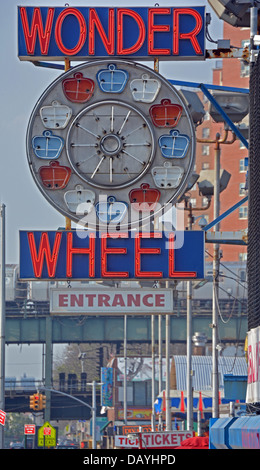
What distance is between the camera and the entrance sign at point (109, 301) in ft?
110

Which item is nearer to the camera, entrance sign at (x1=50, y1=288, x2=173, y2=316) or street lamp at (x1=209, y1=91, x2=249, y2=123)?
entrance sign at (x1=50, y1=288, x2=173, y2=316)

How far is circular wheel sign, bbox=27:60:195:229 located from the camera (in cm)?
3656

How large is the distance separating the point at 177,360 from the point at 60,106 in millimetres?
69298

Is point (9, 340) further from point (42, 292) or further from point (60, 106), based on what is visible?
point (60, 106)

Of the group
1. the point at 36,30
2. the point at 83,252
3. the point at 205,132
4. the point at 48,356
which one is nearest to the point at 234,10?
the point at 36,30

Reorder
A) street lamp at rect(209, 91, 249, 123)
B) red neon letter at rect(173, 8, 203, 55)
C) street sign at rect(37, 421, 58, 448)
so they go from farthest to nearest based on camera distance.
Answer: street sign at rect(37, 421, 58, 448), street lamp at rect(209, 91, 249, 123), red neon letter at rect(173, 8, 203, 55)

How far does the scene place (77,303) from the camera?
33.5m

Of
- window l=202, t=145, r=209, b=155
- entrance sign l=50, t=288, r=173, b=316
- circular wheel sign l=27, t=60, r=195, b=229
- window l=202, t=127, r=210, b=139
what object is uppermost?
window l=202, t=127, r=210, b=139

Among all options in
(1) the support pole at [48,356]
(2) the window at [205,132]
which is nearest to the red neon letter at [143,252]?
(1) the support pole at [48,356]

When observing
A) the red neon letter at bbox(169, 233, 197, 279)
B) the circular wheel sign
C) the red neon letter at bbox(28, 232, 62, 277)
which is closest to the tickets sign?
the red neon letter at bbox(169, 233, 197, 279)

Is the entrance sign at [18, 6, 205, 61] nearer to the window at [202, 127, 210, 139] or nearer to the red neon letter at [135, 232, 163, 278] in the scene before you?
the red neon letter at [135, 232, 163, 278]

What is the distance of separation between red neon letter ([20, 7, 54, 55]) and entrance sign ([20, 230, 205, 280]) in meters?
5.80

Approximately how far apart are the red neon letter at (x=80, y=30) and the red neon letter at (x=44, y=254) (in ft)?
19.0
